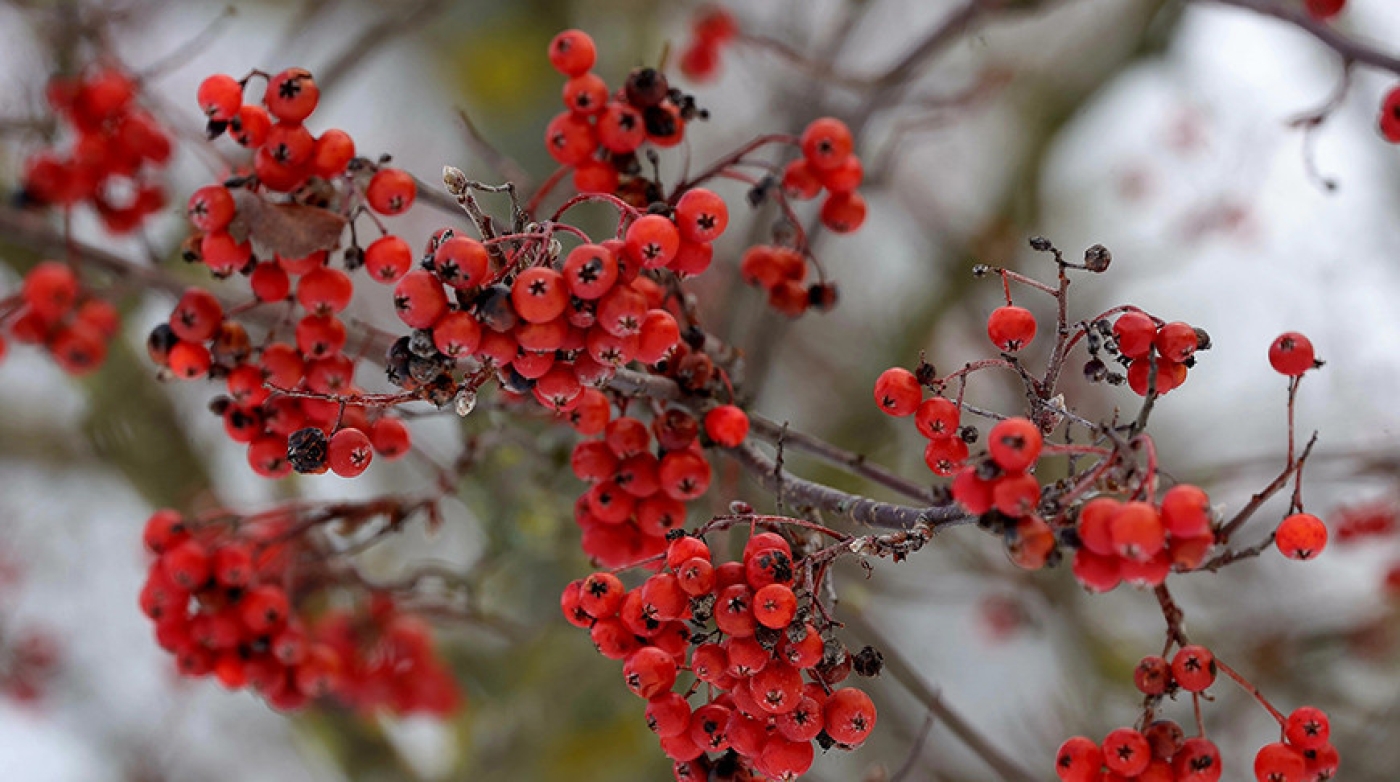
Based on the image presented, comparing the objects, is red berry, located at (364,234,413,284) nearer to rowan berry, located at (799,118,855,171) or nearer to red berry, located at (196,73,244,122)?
red berry, located at (196,73,244,122)

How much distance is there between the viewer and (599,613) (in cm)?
124

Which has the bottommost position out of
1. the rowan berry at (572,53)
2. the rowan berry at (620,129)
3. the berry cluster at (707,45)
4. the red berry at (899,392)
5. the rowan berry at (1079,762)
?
the rowan berry at (1079,762)

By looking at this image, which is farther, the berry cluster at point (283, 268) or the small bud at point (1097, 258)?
the berry cluster at point (283, 268)

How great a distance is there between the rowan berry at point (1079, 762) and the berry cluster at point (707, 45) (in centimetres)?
210

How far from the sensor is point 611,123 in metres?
1.47

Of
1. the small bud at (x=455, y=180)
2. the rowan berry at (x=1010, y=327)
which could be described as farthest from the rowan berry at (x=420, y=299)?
the rowan berry at (x=1010, y=327)

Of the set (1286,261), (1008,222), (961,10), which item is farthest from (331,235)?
(1286,261)

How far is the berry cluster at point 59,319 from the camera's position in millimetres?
2041

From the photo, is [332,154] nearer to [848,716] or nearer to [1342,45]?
[848,716]

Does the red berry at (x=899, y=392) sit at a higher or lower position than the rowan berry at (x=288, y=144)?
lower

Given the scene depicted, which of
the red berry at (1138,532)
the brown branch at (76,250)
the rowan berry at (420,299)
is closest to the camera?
the red berry at (1138,532)

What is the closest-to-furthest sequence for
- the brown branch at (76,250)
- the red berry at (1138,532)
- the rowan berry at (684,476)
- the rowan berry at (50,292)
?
1. the red berry at (1138,532)
2. the rowan berry at (684,476)
3. the brown branch at (76,250)
4. the rowan berry at (50,292)

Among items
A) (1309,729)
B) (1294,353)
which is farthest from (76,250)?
(1309,729)

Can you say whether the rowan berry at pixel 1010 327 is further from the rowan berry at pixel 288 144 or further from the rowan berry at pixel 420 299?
the rowan berry at pixel 288 144
